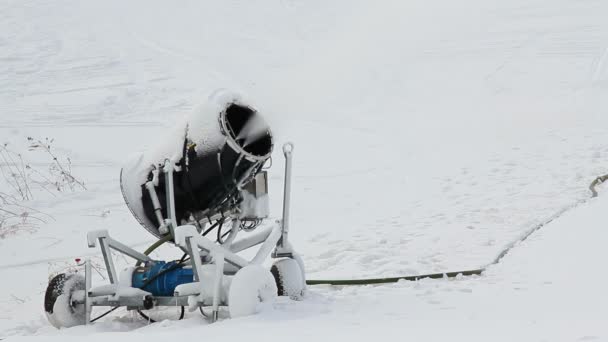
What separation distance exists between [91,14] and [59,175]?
1301 centimetres

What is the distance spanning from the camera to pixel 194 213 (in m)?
4.28

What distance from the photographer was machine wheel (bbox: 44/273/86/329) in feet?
13.3

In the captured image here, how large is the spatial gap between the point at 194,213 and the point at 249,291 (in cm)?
74

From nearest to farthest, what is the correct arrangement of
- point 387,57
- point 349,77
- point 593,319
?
point 593,319 → point 349,77 → point 387,57

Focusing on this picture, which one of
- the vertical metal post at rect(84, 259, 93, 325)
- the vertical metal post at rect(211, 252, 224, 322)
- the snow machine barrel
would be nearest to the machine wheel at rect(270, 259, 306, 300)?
the snow machine barrel

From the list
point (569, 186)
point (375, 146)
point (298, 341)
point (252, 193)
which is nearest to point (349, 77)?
point (375, 146)

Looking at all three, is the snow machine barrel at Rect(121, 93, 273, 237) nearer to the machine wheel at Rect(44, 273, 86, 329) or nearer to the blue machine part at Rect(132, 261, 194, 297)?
the blue machine part at Rect(132, 261, 194, 297)

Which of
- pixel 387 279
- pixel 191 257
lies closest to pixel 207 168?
pixel 191 257

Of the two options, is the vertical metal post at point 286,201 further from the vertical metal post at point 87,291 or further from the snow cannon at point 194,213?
the vertical metal post at point 87,291

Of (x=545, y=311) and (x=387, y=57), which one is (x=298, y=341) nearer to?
(x=545, y=311)

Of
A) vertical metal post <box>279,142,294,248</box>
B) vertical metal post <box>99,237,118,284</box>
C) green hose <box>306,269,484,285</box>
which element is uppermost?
vertical metal post <box>279,142,294,248</box>

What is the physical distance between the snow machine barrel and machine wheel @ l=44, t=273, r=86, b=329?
544 mm

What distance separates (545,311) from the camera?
3.79 metres

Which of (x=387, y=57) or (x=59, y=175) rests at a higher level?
(x=387, y=57)
